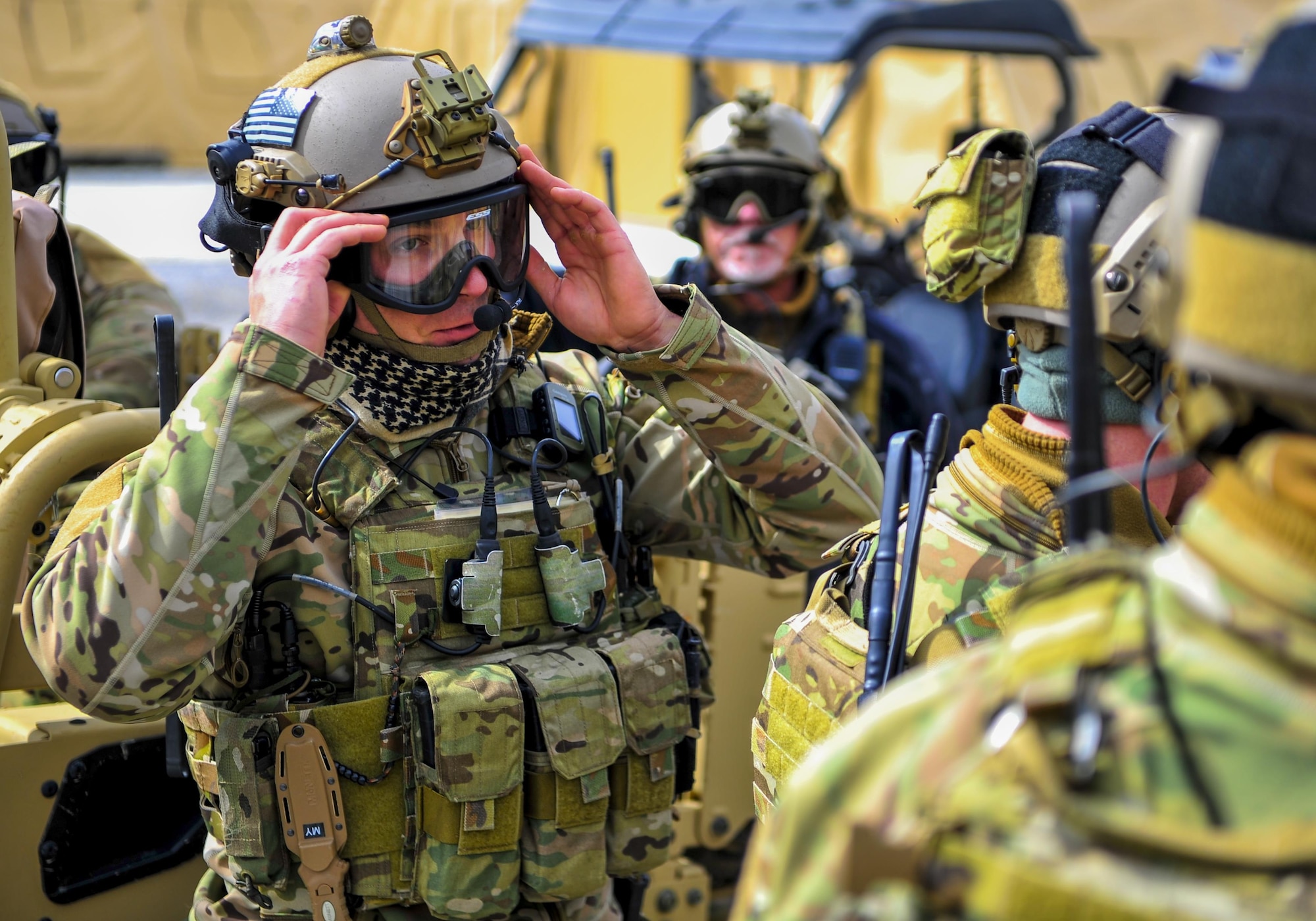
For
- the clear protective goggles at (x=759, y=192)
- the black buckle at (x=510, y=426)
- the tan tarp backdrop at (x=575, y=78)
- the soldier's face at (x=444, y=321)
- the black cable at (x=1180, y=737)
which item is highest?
the black cable at (x=1180, y=737)

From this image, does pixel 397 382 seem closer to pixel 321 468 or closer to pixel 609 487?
pixel 321 468

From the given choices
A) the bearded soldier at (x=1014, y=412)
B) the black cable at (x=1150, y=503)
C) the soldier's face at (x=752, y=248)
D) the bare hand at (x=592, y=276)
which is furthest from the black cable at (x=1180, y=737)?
the soldier's face at (x=752, y=248)

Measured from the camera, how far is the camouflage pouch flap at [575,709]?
2533 millimetres

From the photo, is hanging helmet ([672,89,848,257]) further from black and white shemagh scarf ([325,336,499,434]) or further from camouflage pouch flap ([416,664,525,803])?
camouflage pouch flap ([416,664,525,803])

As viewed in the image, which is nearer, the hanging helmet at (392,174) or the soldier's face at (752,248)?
the hanging helmet at (392,174)

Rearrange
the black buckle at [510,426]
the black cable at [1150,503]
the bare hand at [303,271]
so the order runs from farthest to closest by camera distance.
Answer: the black buckle at [510,426]
the bare hand at [303,271]
the black cable at [1150,503]

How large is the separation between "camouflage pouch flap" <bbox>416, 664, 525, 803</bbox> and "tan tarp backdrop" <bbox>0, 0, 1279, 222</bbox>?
8444 mm

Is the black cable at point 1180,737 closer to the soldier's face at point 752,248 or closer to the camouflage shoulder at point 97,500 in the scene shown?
the camouflage shoulder at point 97,500

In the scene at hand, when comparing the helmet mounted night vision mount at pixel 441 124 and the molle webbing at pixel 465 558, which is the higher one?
the helmet mounted night vision mount at pixel 441 124

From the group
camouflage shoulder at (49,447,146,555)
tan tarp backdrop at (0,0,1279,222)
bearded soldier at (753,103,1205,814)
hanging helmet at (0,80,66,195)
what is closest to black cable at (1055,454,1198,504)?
bearded soldier at (753,103,1205,814)

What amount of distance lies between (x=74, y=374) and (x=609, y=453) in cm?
138

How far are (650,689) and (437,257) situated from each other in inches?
33.8

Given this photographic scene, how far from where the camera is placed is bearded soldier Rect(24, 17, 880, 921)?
2.29 metres

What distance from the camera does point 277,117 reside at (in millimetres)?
2645
